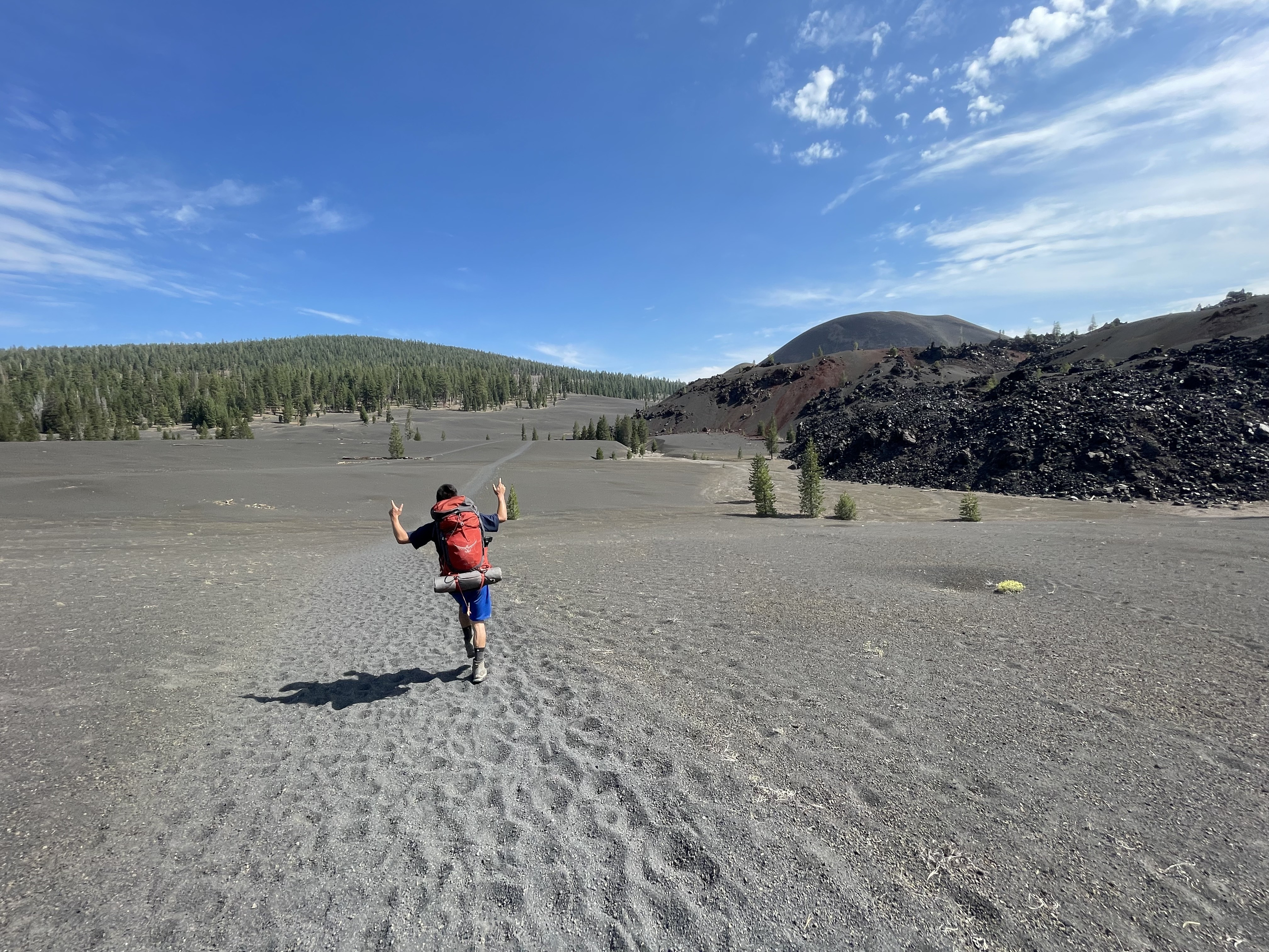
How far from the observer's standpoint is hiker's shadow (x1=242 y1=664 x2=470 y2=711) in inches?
238

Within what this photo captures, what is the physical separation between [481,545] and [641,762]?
278 cm

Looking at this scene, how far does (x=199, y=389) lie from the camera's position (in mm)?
108188

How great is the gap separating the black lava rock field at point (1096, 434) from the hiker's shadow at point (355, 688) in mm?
36886

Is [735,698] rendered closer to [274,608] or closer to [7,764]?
[7,764]

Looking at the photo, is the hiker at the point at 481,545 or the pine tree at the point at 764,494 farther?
the pine tree at the point at 764,494

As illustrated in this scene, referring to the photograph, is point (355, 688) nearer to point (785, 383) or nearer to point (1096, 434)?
point (1096, 434)

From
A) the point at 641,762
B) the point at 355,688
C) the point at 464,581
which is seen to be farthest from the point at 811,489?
the point at 641,762

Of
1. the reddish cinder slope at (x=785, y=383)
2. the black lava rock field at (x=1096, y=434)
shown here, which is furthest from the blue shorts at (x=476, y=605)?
the reddish cinder slope at (x=785, y=383)

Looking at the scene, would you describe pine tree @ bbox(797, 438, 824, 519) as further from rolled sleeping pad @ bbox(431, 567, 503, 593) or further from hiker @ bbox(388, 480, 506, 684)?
rolled sleeping pad @ bbox(431, 567, 503, 593)

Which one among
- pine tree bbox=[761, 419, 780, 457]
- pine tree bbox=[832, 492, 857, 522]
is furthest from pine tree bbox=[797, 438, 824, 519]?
pine tree bbox=[761, 419, 780, 457]

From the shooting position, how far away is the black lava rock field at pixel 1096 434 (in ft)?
98.7

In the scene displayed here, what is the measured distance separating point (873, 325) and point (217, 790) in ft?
692

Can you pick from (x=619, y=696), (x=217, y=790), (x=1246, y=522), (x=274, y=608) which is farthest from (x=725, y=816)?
(x=1246, y=522)

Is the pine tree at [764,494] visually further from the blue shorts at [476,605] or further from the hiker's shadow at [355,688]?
the blue shorts at [476,605]
